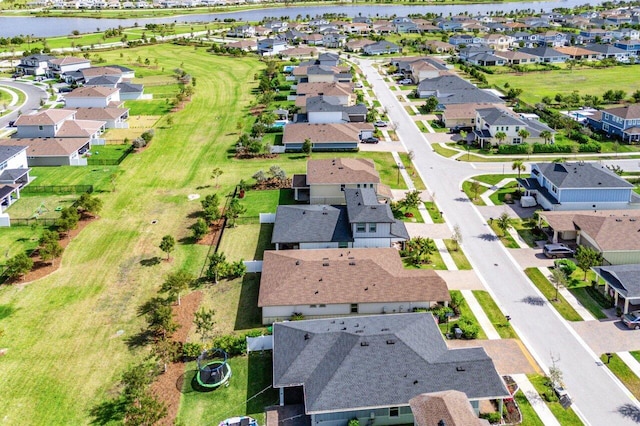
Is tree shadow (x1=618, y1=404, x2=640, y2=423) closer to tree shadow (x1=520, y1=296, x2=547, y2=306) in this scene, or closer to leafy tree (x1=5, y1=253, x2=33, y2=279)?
tree shadow (x1=520, y1=296, x2=547, y2=306)

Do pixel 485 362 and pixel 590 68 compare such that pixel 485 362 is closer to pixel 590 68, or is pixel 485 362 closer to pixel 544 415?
pixel 544 415

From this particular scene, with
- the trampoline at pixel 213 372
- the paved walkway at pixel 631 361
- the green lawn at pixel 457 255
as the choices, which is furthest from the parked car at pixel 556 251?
the trampoline at pixel 213 372

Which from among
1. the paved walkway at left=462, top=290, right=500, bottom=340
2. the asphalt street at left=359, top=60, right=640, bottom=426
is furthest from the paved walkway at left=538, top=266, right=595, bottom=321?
the paved walkway at left=462, top=290, right=500, bottom=340

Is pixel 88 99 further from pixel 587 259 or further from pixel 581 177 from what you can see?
pixel 587 259

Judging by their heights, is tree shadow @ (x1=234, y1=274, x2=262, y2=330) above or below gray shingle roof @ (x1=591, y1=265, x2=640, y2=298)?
below

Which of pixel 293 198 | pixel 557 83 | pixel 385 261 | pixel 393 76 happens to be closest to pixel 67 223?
pixel 293 198

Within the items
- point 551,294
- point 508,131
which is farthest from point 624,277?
point 508,131
